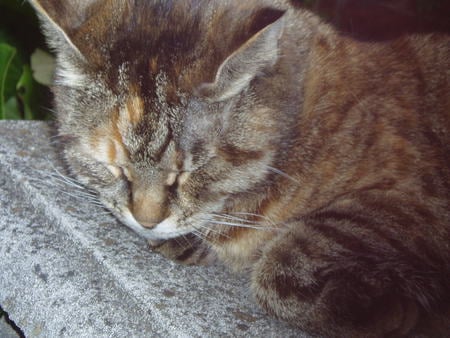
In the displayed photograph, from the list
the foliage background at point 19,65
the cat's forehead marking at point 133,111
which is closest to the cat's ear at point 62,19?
the cat's forehead marking at point 133,111

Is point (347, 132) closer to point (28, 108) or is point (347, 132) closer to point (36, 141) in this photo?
point (36, 141)

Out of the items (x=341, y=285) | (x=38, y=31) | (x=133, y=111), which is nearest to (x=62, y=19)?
(x=133, y=111)

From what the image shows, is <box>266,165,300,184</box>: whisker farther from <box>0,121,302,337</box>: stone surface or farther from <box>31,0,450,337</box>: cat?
<box>0,121,302,337</box>: stone surface

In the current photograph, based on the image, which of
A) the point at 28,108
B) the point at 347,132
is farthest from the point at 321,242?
the point at 28,108

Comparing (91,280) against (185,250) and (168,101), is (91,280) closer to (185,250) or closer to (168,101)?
(185,250)

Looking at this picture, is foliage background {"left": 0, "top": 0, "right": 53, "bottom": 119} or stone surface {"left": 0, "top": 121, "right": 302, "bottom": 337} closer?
stone surface {"left": 0, "top": 121, "right": 302, "bottom": 337}

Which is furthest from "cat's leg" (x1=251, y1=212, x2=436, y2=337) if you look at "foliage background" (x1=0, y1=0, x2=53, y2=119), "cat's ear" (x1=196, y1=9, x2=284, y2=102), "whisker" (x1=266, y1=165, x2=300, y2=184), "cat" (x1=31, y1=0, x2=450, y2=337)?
"foliage background" (x1=0, y1=0, x2=53, y2=119)
